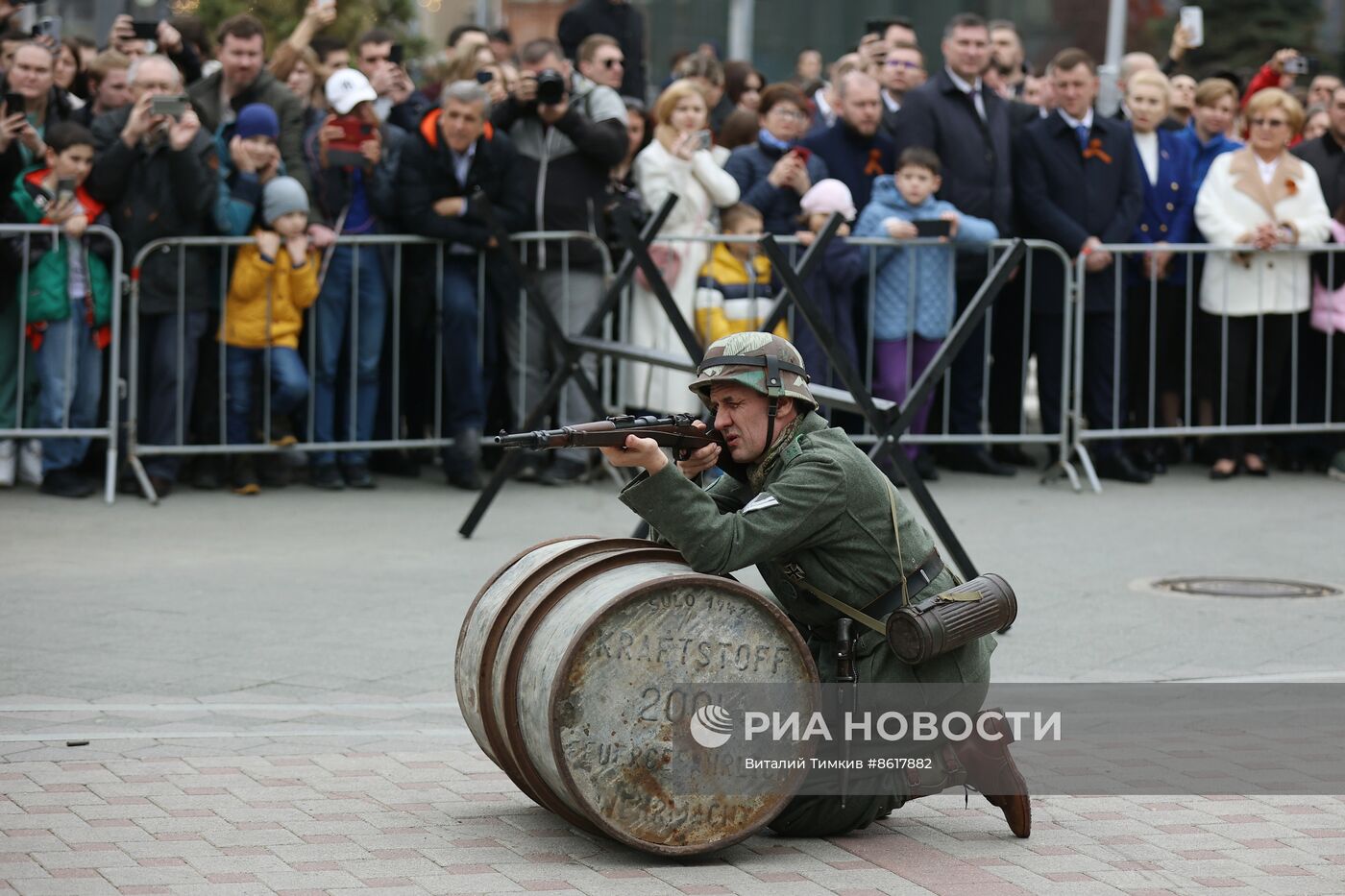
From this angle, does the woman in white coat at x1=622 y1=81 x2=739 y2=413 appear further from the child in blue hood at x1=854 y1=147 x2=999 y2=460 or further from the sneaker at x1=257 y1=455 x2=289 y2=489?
the sneaker at x1=257 y1=455 x2=289 y2=489

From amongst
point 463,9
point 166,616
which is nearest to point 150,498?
point 166,616

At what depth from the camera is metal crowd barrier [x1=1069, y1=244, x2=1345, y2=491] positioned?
1258 cm

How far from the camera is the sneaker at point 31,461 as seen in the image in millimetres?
11219

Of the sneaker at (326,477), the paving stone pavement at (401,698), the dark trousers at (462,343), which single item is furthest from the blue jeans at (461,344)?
the sneaker at (326,477)

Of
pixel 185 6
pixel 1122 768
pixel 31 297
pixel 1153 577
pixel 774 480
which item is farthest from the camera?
pixel 185 6

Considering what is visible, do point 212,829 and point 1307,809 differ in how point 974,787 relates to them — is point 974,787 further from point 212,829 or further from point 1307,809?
point 212,829

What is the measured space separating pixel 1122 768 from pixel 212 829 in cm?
275

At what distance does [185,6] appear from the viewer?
2747 centimetres

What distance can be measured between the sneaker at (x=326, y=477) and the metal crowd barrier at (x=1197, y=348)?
4.40 m

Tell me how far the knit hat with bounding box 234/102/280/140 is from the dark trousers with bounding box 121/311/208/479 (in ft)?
3.30

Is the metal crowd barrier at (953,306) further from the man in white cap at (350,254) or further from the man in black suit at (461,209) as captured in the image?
the man in white cap at (350,254)

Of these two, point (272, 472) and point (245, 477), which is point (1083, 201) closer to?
point (272, 472)

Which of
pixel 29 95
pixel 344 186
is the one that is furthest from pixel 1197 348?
pixel 29 95

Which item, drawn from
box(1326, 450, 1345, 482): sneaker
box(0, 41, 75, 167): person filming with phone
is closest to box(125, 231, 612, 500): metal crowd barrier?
box(0, 41, 75, 167): person filming with phone
